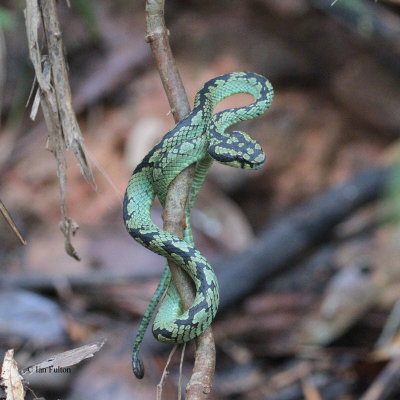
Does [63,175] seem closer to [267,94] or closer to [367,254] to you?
[267,94]

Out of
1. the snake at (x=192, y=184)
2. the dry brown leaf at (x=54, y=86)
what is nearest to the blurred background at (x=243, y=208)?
the snake at (x=192, y=184)

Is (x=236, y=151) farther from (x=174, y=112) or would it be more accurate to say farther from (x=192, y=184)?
(x=174, y=112)

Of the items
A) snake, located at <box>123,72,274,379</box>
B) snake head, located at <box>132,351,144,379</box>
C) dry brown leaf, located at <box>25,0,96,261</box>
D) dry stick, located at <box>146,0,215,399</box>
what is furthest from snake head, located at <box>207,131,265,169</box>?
snake head, located at <box>132,351,144,379</box>

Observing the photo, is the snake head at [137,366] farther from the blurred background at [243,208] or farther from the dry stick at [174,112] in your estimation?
the blurred background at [243,208]

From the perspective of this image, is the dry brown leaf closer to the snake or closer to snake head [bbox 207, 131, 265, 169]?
the snake

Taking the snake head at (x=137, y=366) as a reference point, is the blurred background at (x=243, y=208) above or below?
above

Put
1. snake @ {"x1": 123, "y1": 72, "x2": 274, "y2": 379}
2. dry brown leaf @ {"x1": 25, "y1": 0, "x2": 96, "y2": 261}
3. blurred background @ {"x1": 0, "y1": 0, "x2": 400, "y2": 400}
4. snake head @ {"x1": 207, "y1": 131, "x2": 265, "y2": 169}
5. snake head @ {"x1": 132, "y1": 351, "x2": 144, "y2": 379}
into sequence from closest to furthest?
snake @ {"x1": 123, "y1": 72, "x2": 274, "y2": 379}, snake head @ {"x1": 132, "y1": 351, "x2": 144, "y2": 379}, dry brown leaf @ {"x1": 25, "y1": 0, "x2": 96, "y2": 261}, snake head @ {"x1": 207, "y1": 131, "x2": 265, "y2": 169}, blurred background @ {"x1": 0, "y1": 0, "x2": 400, "y2": 400}

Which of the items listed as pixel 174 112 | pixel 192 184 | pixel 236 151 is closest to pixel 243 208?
pixel 236 151
